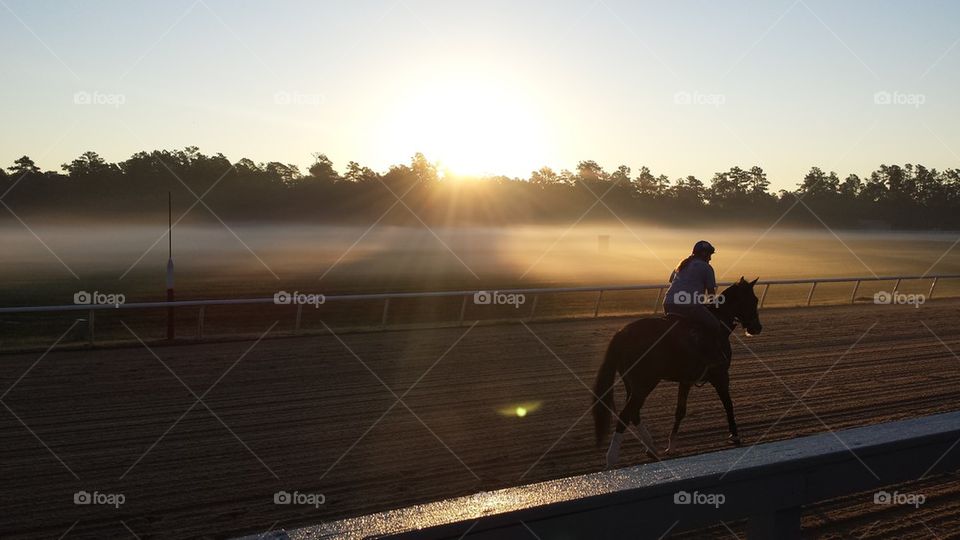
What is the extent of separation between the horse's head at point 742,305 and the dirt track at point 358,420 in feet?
3.59

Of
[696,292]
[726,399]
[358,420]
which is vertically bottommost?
[358,420]

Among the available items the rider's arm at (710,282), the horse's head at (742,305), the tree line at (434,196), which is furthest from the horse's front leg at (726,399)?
the tree line at (434,196)

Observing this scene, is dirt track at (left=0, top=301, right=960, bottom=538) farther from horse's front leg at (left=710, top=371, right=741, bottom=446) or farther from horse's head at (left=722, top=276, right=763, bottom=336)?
horse's head at (left=722, top=276, right=763, bottom=336)

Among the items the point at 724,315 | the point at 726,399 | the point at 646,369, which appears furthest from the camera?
the point at 724,315

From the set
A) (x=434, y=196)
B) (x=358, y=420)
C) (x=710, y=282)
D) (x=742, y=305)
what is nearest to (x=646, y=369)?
(x=710, y=282)

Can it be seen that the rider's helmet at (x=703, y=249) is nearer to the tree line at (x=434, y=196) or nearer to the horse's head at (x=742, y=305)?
the horse's head at (x=742, y=305)

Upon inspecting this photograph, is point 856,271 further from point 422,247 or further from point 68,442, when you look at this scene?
point 68,442

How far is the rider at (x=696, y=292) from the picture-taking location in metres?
8.20

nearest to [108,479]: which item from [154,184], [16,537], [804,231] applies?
[16,537]

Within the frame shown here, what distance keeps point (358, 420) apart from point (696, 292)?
12.3ft

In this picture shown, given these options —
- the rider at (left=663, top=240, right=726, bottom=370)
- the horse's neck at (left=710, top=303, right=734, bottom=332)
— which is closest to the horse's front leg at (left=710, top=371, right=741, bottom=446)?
the rider at (left=663, top=240, right=726, bottom=370)

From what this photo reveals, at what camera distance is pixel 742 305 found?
9.09 metres

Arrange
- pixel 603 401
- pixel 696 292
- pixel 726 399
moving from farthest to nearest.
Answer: pixel 726 399 < pixel 696 292 < pixel 603 401

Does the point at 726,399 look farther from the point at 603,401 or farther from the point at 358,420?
the point at 358,420
